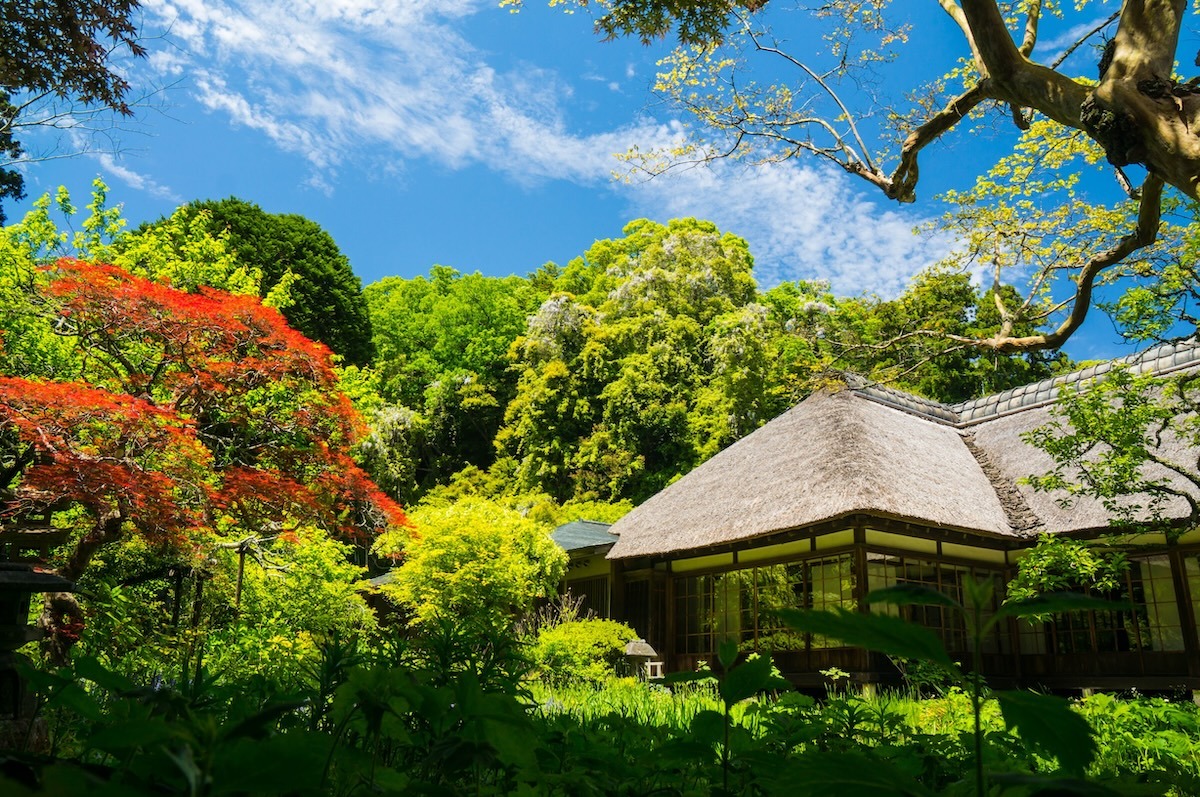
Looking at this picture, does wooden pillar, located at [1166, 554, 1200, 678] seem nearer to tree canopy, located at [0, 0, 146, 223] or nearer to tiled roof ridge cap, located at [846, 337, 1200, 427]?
tiled roof ridge cap, located at [846, 337, 1200, 427]

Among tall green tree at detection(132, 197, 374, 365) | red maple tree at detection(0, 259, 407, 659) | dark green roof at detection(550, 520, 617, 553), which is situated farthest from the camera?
tall green tree at detection(132, 197, 374, 365)

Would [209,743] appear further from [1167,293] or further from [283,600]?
[283,600]

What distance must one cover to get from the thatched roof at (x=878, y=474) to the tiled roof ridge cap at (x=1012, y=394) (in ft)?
0.08

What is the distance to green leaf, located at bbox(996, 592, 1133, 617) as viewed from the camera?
56 centimetres

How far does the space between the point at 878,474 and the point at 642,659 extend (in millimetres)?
4381

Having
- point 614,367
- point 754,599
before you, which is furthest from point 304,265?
point 754,599

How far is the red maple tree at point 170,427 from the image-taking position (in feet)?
19.3

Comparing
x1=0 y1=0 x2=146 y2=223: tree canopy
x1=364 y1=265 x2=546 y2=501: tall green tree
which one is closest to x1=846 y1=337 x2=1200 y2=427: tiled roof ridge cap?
x1=0 y1=0 x2=146 y2=223: tree canopy

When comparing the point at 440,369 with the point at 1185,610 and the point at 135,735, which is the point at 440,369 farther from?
the point at 135,735

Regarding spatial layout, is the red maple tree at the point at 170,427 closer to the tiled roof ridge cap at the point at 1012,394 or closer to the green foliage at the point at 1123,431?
the green foliage at the point at 1123,431

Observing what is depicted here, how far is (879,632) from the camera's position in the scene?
1.91ft

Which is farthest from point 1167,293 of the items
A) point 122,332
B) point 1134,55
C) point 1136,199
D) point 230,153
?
point 230,153

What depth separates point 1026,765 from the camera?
1.79 m

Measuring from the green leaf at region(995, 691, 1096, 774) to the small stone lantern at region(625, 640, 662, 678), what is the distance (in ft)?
36.4
